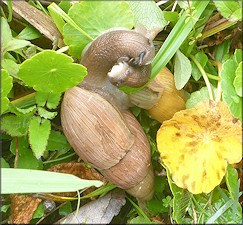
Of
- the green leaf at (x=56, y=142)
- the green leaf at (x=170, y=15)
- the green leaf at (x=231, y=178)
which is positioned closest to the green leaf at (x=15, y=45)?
the green leaf at (x=56, y=142)

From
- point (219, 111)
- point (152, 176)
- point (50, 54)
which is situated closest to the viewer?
point (50, 54)

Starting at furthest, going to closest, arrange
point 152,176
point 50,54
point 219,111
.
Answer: point 152,176 < point 219,111 < point 50,54

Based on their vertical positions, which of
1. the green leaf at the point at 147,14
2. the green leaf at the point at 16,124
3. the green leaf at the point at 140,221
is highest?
the green leaf at the point at 147,14

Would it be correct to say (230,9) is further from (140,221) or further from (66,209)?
(66,209)

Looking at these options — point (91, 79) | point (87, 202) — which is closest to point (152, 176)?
point (87, 202)

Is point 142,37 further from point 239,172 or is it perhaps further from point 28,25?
point 239,172

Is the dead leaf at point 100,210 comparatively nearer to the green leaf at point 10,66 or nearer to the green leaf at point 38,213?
the green leaf at point 38,213
